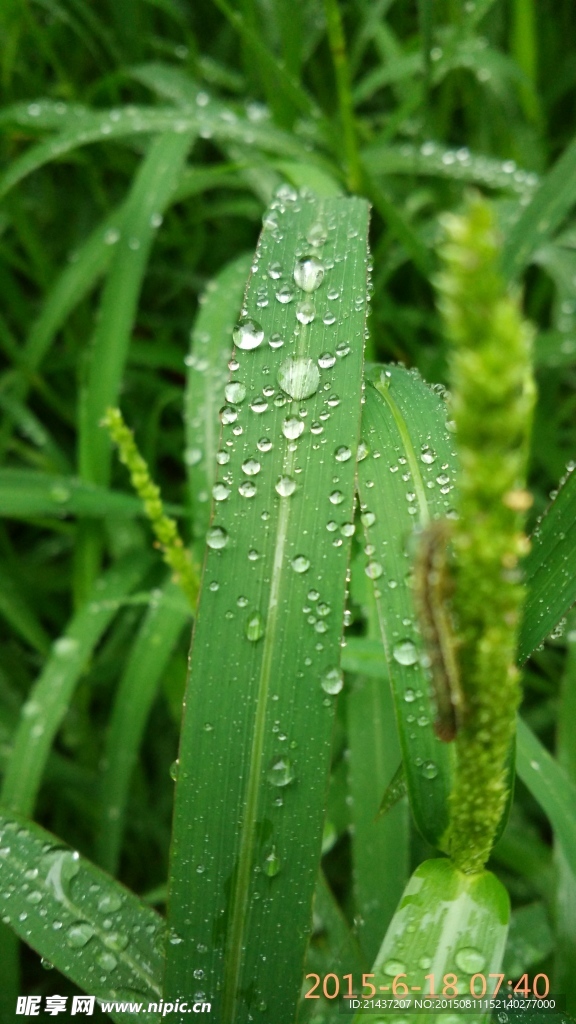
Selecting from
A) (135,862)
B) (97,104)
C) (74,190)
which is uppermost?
(97,104)

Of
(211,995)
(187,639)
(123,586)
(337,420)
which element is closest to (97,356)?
(123,586)

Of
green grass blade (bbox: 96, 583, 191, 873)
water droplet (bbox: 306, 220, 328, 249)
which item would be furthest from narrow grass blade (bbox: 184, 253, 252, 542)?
water droplet (bbox: 306, 220, 328, 249)

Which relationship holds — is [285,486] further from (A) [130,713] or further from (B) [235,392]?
(A) [130,713]

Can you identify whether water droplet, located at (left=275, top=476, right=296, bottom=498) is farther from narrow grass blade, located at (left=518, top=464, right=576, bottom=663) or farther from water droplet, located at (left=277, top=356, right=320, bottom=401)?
narrow grass blade, located at (left=518, top=464, right=576, bottom=663)

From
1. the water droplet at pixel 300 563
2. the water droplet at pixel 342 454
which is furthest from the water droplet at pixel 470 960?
the water droplet at pixel 342 454

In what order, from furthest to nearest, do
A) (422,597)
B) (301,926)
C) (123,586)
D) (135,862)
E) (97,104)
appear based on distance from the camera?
(97,104) → (135,862) → (123,586) → (301,926) → (422,597)

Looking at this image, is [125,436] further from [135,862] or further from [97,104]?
[97,104]

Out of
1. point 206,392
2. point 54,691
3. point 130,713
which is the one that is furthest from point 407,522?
point 54,691
